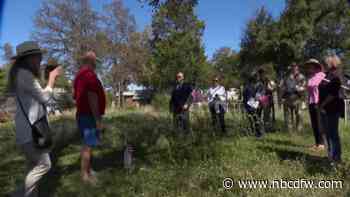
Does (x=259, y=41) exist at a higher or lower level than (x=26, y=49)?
higher

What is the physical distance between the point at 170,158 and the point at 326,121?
240 cm

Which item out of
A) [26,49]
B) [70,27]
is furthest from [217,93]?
[70,27]

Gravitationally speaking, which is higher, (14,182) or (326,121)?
(326,121)

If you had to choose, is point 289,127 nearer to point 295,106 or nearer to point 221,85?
point 295,106

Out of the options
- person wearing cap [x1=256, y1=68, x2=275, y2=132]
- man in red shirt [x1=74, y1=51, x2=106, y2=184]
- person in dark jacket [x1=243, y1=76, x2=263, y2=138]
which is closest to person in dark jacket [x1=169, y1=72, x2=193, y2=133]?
person in dark jacket [x1=243, y1=76, x2=263, y2=138]

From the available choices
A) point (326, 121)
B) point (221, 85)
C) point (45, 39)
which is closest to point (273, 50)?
point (45, 39)

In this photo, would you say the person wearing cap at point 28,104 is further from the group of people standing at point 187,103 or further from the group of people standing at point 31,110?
the group of people standing at point 187,103

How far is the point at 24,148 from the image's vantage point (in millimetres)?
3779

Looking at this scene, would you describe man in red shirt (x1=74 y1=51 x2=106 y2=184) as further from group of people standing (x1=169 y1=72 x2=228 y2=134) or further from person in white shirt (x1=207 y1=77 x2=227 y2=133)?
person in white shirt (x1=207 y1=77 x2=227 y2=133)

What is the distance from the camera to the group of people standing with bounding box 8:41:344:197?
3.78m

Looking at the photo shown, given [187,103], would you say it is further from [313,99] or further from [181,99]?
[313,99]

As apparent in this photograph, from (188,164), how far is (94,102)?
1.73 m

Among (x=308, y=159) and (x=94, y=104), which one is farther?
(x=308, y=159)

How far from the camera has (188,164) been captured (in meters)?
5.64
